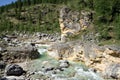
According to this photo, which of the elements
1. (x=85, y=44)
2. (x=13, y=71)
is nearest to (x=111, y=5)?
Result: (x=85, y=44)

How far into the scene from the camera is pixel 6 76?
31.9 metres

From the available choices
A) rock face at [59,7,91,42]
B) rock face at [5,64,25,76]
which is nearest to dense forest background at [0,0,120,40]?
rock face at [59,7,91,42]

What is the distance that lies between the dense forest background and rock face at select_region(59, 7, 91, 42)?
5.67 feet

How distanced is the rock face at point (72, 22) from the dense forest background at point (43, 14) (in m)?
1.73

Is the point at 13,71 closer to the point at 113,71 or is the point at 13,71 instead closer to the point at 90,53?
the point at 90,53

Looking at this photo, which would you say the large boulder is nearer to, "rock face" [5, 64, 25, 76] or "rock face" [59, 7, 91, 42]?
"rock face" [5, 64, 25, 76]

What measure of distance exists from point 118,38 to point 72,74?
35.7 ft

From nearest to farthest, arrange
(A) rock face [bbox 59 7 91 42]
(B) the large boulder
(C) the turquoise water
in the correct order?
(C) the turquoise water
(B) the large boulder
(A) rock face [bbox 59 7 91 42]

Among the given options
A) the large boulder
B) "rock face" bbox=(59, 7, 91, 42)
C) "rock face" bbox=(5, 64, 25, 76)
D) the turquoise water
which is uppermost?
"rock face" bbox=(59, 7, 91, 42)

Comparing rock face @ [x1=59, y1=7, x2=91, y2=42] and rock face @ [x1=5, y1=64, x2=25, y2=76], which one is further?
rock face @ [x1=59, y1=7, x2=91, y2=42]

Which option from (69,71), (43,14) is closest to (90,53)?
(69,71)

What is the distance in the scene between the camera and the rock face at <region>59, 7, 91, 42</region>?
2004 inches

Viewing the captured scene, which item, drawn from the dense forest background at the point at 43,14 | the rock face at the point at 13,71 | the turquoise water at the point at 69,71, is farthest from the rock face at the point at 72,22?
the rock face at the point at 13,71

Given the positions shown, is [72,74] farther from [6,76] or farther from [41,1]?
[41,1]
